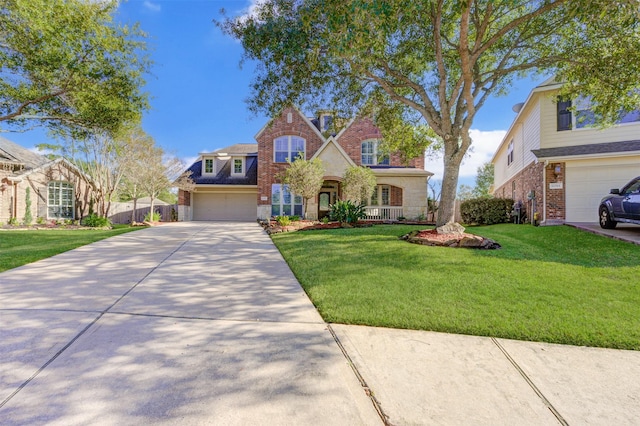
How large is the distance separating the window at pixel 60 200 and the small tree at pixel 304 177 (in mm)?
15386

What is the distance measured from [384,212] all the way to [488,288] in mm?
14937

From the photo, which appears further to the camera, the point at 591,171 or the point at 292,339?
the point at 591,171

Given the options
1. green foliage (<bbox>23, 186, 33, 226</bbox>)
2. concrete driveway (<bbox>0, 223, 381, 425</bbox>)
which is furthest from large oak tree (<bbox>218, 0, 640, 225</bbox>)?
green foliage (<bbox>23, 186, 33, 226</bbox>)

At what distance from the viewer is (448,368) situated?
106 inches

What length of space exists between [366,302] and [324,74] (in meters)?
7.83

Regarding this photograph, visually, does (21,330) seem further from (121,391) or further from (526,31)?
(526,31)

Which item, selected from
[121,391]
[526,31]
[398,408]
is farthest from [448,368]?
[526,31]

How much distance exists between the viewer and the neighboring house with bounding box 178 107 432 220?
19.1 meters

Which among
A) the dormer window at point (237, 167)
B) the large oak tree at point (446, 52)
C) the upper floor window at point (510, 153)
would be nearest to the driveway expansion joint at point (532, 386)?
the large oak tree at point (446, 52)

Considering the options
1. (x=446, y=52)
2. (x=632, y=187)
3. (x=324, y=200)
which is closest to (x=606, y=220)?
(x=632, y=187)

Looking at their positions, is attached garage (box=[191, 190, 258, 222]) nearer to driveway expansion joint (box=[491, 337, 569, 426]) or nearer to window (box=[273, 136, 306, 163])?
window (box=[273, 136, 306, 163])

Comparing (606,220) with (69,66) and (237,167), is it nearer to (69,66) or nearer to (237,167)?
(69,66)

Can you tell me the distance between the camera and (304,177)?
14500 mm

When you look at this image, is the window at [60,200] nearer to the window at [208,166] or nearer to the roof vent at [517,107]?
the window at [208,166]
